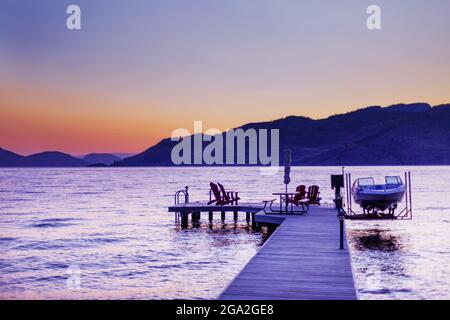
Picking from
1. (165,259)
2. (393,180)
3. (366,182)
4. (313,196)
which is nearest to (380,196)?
(393,180)

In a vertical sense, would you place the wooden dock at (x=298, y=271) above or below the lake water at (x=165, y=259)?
above

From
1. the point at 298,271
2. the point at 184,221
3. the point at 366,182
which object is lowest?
the point at 184,221

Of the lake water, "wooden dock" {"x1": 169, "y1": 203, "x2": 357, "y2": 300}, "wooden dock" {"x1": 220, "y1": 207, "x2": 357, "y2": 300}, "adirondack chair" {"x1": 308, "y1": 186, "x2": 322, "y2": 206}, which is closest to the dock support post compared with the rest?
the lake water

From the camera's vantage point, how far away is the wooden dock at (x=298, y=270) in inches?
375

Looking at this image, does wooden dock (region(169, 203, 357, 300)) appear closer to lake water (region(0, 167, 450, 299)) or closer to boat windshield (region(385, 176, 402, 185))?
lake water (region(0, 167, 450, 299))

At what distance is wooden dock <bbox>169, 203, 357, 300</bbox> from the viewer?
9531mm

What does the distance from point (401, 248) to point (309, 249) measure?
1102 centimetres

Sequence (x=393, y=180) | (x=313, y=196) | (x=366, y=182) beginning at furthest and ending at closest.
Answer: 1. (x=366, y=182)
2. (x=393, y=180)
3. (x=313, y=196)

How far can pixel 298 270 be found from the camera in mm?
11422

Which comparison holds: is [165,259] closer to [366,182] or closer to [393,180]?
[366,182]

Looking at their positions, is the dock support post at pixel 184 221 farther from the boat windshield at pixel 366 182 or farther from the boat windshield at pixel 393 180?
the boat windshield at pixel 393 180

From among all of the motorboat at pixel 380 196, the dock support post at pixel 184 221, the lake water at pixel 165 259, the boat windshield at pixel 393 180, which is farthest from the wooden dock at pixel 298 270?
the dock support post at pixel 184 221

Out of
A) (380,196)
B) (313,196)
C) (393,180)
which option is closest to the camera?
(380,196)
